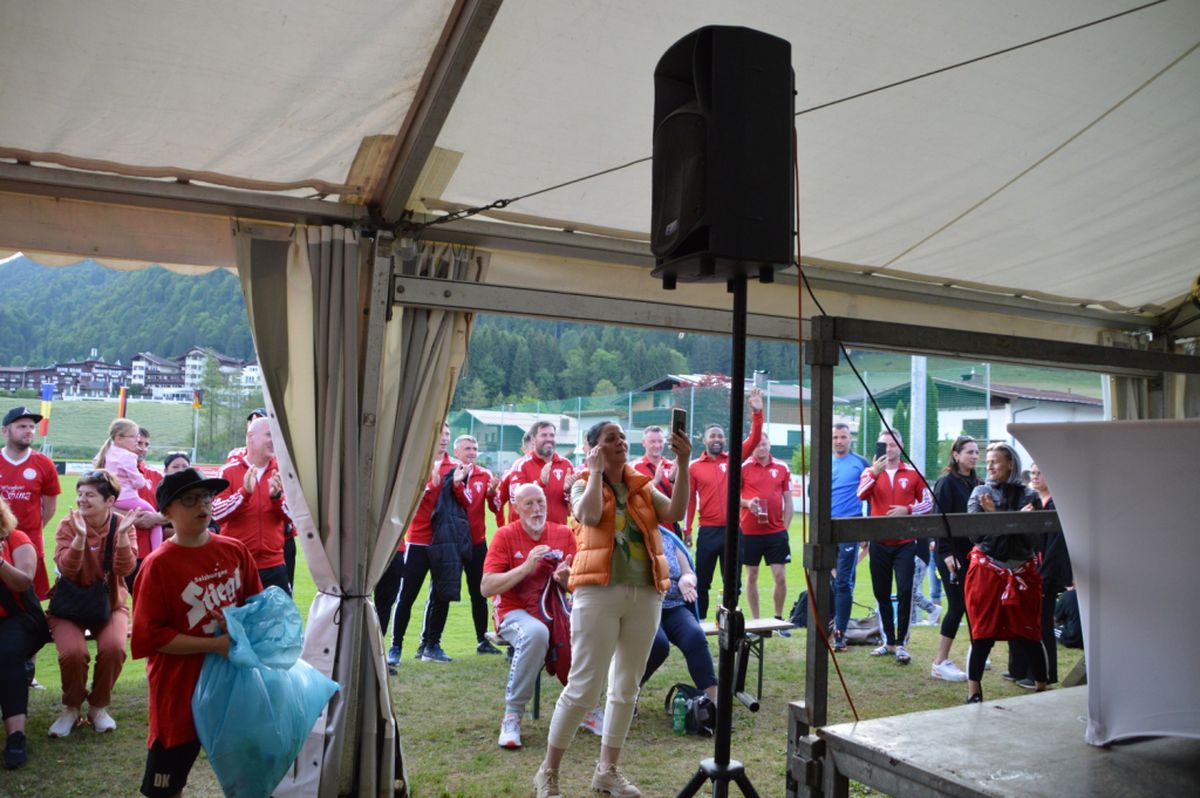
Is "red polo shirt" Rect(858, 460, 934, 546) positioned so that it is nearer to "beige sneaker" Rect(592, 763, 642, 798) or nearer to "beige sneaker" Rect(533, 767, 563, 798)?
"beige sneaker" Rect(592, 763, 642, 798)

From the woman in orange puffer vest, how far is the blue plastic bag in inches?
40.5

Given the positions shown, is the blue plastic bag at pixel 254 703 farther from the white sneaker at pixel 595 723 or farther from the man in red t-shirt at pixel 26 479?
the man in red t-shirt at pixel 26 479

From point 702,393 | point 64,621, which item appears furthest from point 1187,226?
point 702,393

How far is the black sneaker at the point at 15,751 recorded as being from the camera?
3.75 m

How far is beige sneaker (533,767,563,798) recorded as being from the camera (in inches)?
136

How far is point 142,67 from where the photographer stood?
2.75m

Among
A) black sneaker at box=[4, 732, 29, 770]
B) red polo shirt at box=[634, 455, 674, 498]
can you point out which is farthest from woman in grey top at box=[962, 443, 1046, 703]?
black sneaker at box=[4, 732, 29, 770]

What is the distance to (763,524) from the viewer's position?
22.1ft

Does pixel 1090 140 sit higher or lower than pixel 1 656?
higher

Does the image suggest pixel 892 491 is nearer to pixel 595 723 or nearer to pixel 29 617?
pixel 595 723

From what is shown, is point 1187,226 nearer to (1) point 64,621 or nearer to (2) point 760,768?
(2) point 760,768

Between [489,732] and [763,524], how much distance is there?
2.96 meters

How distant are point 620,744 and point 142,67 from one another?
299cm

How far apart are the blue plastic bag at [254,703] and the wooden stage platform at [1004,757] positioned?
5.45 ft
